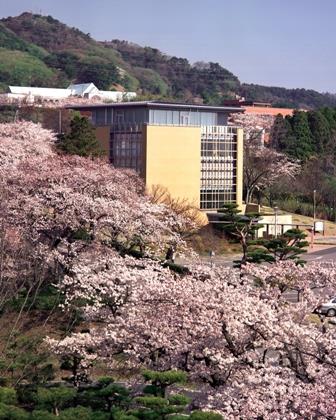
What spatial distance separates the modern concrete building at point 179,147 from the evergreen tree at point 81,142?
9.54ft

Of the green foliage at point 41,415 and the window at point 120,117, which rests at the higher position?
the window at point 120,117

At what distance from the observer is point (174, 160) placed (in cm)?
2872

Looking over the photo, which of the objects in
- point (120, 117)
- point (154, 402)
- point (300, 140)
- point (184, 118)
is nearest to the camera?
point (154, 402)

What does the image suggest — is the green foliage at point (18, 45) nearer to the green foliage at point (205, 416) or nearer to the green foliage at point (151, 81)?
the green foliage at point (151, 81)

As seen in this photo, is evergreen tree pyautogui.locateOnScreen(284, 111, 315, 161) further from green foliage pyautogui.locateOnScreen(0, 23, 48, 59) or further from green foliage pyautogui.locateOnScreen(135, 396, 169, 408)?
green foliage pyautogui.locateOnScreen(0, 23, 48, 59)

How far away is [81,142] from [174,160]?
14.7 feet

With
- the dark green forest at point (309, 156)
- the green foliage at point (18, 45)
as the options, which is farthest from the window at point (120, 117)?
the green foliage at point (18, 45)

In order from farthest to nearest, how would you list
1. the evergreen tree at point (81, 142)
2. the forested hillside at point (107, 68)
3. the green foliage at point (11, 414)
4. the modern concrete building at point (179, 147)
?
the forested hillside at point (107, 68), the modern concrete building at point (179, 147), the evergreen tree at point (81, 142), the green foliage at point (11, 414)

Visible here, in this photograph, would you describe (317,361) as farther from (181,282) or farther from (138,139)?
(138,139)

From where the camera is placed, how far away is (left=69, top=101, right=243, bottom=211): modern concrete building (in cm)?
2836

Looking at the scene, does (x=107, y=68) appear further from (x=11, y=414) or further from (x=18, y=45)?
(x=11, y=414)

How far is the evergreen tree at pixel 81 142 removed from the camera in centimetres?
2500

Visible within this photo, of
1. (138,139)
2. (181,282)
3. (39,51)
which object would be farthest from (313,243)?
(39,51)

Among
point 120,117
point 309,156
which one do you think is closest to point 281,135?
point 309,156
